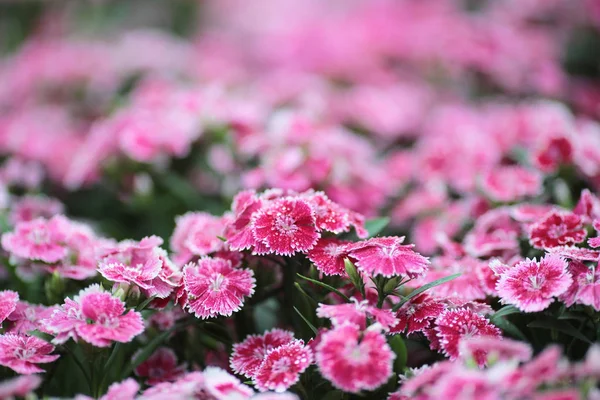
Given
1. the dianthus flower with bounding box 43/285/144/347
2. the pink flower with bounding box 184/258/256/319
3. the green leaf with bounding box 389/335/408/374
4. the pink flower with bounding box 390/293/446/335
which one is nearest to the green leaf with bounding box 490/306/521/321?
the pink flower with bounding box 390/293/446/335

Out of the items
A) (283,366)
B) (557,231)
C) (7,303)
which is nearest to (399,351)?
(283,366)

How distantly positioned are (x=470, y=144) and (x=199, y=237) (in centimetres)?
114

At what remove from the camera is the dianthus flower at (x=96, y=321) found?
111 centimetres

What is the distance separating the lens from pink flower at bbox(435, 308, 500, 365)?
3.78 ft

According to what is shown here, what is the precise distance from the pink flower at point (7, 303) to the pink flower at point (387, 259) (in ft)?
2.33

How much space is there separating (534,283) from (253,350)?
59 centimetres

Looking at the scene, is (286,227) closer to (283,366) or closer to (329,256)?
(329,256)

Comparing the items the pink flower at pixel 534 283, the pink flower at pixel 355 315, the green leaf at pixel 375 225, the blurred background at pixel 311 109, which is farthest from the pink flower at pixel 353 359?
the blurred background at pixel 311 109

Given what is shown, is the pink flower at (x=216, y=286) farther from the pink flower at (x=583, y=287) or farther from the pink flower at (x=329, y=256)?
the pink flower at (x=583, y=287)

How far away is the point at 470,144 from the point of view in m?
2.14

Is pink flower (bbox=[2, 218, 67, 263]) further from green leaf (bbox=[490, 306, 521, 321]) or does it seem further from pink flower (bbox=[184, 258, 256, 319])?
green leaf (bbox=[490, 306, 521, 321])

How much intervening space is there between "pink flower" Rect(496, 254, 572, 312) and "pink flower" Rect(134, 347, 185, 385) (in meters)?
0.73

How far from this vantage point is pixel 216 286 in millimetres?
1235

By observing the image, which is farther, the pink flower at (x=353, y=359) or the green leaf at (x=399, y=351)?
the green leaf at (x=399, y=351)
